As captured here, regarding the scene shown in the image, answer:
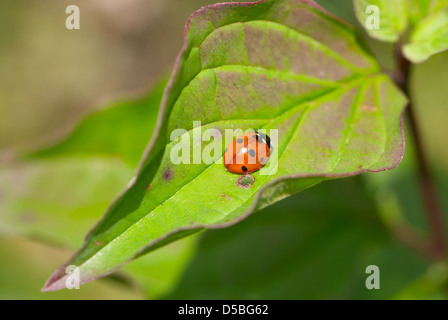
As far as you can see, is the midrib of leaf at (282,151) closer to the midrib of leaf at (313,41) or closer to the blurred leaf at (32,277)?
the midrib of leaf at (313,41)

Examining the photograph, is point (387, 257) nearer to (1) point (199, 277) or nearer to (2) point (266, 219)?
(2) point (266, 219)

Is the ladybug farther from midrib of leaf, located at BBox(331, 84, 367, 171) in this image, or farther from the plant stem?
the plant stem

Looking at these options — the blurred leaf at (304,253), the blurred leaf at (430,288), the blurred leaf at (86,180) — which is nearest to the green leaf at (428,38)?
the blurred leaf at (304,253)

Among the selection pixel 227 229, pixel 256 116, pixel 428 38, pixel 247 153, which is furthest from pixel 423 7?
pixel 227 229

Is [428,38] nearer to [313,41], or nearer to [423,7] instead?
[423,7]

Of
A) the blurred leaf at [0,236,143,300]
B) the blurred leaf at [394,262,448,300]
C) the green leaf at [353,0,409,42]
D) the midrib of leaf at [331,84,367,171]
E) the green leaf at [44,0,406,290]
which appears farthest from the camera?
the blurred leaf at [0,236,143,300]

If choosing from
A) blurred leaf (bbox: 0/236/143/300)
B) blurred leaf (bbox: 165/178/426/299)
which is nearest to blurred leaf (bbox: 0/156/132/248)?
blurred leaf (bbox: 165/178/426/299)
